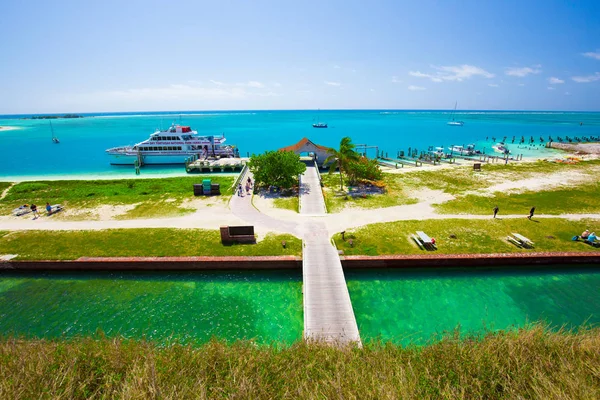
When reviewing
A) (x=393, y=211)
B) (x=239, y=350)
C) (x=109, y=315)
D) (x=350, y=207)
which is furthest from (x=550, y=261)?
(x=109, y=315)

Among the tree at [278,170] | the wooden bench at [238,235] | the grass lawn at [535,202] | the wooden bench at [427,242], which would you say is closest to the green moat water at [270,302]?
the wooden bench at [427,242]

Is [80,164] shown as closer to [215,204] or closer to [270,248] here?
[215,204]

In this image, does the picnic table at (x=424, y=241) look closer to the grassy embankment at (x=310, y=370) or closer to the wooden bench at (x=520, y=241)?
the wooden bench at (x=520, y=241)

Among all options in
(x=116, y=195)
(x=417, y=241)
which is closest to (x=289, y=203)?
(x=417, y=241)

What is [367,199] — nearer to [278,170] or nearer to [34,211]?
[278,170]

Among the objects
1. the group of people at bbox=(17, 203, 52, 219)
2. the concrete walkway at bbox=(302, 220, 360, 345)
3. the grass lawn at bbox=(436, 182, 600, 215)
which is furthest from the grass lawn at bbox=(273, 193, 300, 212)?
the group of people at bbox=(17, 203, 52, 219)

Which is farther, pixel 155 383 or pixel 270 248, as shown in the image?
pixel 270 248
